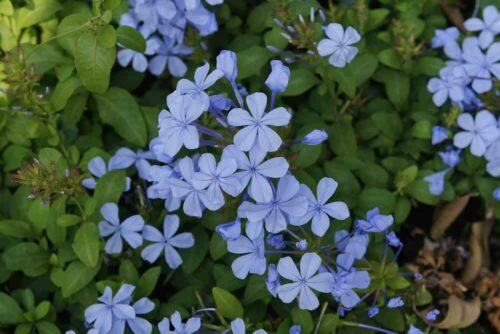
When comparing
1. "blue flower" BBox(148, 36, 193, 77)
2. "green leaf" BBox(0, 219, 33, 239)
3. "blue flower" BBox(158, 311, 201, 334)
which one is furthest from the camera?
"blue flower" BBox(148, 36, 193, 77)

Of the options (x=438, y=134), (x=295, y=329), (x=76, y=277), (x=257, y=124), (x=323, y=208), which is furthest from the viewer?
(x=438, y=134)

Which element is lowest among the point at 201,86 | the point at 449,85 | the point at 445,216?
the point at 445,216

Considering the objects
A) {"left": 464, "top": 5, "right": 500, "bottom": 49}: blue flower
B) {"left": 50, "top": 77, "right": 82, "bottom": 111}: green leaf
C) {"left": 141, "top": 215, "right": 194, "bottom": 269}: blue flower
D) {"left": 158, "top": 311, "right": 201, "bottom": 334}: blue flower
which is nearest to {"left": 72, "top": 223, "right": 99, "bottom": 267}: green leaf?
{"left": 141, "top": 215, "right": 194, "bottom": 269}: blue flower

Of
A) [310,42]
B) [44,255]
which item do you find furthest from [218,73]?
[44,255]

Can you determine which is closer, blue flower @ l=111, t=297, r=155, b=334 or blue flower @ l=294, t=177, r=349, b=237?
blue flower @ l=294, t=177, r=349, b=237

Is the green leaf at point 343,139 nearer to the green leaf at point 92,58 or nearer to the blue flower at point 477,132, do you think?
the blue flower at point 477,132

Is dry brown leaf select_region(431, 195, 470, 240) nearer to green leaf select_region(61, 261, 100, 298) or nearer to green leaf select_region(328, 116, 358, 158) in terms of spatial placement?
green leaf select_region(328, 116, 358, 158)

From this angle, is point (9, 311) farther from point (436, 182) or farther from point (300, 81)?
point (436, 182)

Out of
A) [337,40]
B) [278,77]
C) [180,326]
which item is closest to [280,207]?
[278,77]
